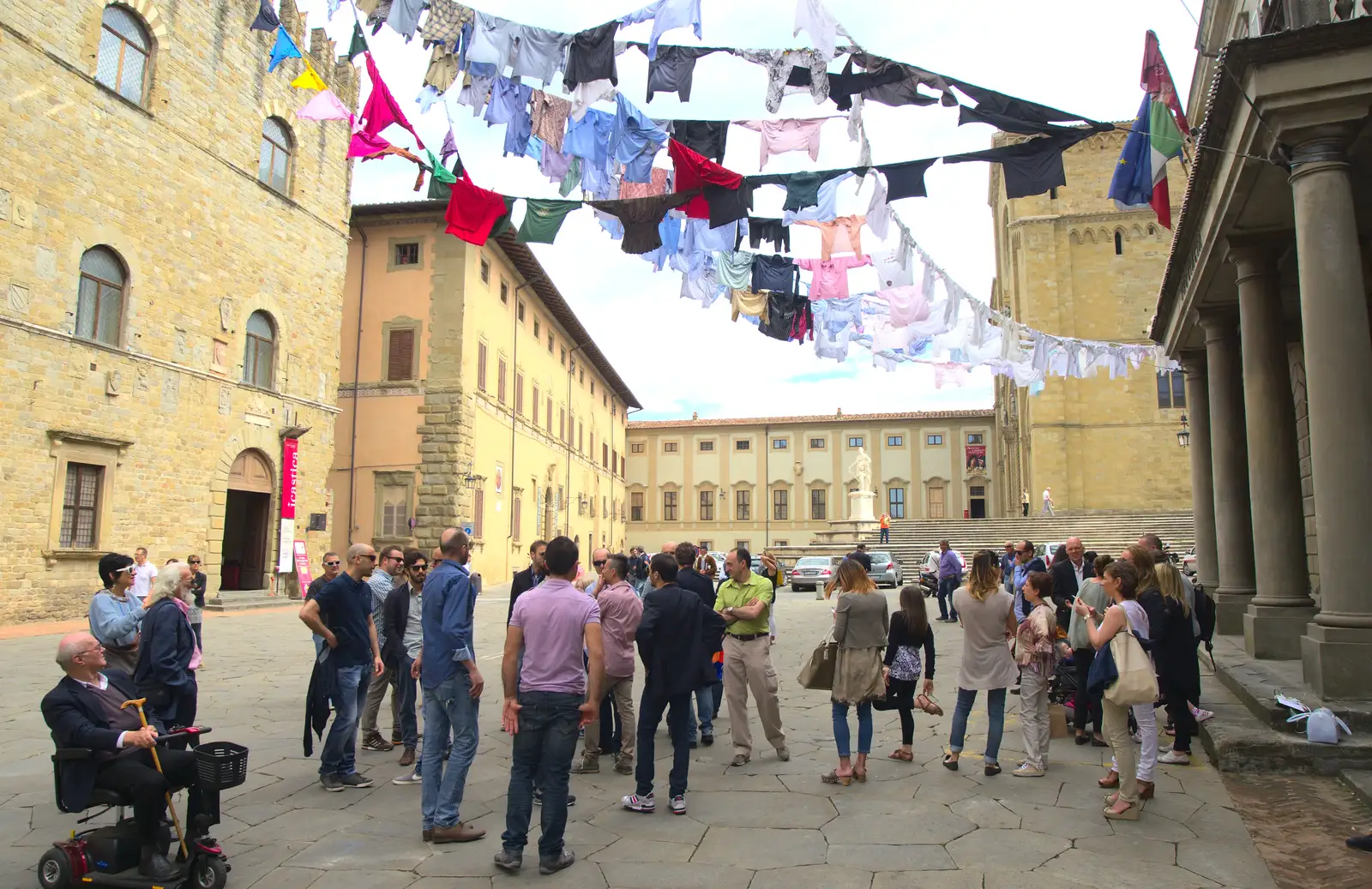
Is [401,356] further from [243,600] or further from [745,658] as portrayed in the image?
[745,658]

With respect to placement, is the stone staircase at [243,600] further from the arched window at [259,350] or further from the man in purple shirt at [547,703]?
the man in purple shirt at [547,703]

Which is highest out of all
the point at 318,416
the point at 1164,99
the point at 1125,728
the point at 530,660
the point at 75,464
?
Answer: the point at 1164,99

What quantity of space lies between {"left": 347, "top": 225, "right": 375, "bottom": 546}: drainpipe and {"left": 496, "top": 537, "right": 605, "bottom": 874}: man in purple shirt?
23.3m

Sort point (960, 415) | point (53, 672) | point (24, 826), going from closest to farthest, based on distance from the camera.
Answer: point (24, 826), point (53, 672), point (960, 415)

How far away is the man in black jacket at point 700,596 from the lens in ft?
23.2

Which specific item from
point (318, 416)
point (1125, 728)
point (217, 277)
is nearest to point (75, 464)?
point (217, 277)

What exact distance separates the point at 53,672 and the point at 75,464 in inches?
294

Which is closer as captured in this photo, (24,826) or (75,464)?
(24,826)

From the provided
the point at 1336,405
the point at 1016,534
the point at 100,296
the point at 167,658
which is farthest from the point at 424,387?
the point at 1016,534

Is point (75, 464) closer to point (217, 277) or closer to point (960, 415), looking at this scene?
point (217, 277)

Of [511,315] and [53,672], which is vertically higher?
[511,315]

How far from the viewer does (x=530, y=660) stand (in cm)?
452

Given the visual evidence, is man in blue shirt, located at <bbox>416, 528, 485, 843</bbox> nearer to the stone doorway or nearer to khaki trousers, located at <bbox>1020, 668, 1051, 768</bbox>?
khaki trousers, located at <bbox>1020, 668, 1051, 768</bbox>

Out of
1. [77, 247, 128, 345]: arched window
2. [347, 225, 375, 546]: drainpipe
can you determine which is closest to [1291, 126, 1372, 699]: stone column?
[77, 247, 128, 345]: arched window
